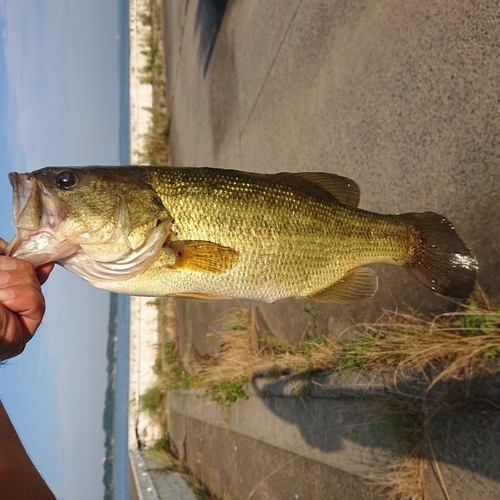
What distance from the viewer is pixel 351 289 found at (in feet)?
7.75

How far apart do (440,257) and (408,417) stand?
117 centimetres

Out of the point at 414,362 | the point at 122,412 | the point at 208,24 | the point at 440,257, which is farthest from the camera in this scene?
the point at 122,412

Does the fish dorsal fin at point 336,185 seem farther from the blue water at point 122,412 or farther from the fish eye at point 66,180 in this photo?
the blue water at point 122,412

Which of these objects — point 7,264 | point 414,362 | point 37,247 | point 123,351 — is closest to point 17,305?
point 7,264

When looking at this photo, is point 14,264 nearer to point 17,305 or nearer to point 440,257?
point 17,305

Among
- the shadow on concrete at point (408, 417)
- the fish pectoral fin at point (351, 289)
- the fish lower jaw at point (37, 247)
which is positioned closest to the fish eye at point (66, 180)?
the fish lower jaw at point (37, 247)

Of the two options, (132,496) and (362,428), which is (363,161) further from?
(132,496)

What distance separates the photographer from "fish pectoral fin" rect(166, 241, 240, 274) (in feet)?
6.68

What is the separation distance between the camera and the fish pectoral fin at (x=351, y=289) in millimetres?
2348

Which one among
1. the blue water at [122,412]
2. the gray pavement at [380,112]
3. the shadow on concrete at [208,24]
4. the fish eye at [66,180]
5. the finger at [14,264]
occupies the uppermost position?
the shadow on concrete at [208,24]

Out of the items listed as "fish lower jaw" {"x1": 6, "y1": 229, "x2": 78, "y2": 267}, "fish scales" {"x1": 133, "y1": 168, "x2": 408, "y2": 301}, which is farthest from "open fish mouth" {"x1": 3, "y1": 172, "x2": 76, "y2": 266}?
"fish scales" {"x1": 133, "y1": 168, "x2": 408, "y2": 301}

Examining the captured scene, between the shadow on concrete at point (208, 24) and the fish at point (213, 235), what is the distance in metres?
5.95

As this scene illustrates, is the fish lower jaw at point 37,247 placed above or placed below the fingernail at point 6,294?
above

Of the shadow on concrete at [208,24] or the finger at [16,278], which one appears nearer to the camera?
the finger at [16,278]
